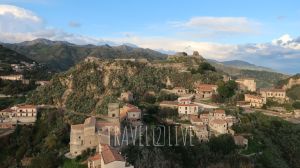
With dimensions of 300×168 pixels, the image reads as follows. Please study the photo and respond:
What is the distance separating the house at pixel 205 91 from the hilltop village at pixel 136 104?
165 mm

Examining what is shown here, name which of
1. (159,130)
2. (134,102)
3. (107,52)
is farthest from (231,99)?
(107,52)

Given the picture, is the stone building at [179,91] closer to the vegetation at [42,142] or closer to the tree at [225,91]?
the tree at [225,91]

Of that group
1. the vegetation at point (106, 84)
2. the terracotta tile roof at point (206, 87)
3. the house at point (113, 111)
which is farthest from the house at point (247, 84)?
the house at point (113, 111)

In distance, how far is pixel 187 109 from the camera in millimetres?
51719

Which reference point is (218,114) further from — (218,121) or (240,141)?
(240,141)

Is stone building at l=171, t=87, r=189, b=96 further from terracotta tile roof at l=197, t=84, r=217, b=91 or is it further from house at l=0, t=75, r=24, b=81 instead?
house at l=0, t=75, r=24, b=81

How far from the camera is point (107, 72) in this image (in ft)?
223

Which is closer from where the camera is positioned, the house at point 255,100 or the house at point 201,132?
the house at point 201,132

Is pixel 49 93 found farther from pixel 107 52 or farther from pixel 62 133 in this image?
pixel 107 52

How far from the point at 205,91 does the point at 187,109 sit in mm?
12800

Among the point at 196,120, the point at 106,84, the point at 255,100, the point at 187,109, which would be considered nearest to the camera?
the point at 196,120

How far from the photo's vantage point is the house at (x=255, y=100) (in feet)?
202

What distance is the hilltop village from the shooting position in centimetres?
4172

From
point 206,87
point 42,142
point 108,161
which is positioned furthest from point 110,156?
point 206,87
